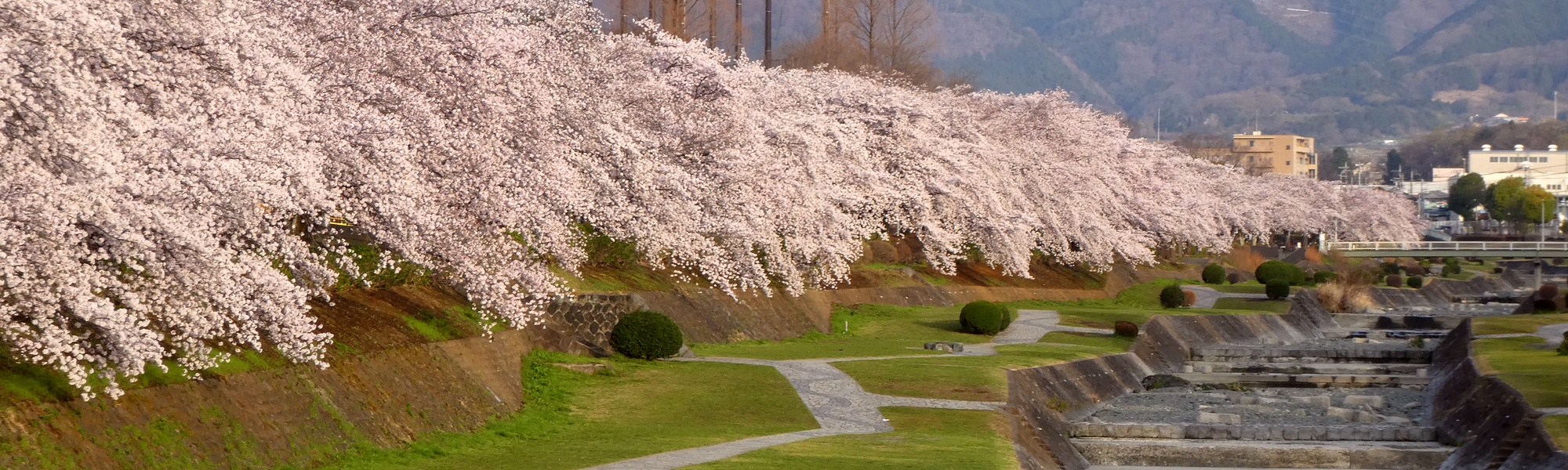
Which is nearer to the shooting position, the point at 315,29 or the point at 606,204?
the point at 315,29

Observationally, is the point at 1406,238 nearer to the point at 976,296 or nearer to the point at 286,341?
the point at 976,296

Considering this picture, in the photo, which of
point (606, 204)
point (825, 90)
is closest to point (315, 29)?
point (606, 204)

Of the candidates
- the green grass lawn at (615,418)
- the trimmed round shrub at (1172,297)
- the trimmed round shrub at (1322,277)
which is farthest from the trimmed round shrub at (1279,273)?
the green grass lawn at (615,418)

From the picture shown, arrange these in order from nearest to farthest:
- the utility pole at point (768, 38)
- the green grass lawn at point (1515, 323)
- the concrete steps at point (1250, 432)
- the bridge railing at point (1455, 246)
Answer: the concrete steps at point (1250, 432), the green grass lawn at point (1515, 323), the utility pole at point (768, 38), the bridge railing at point (1455, 246)

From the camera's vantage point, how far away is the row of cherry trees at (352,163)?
12.3 meters

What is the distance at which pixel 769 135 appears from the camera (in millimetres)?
39156

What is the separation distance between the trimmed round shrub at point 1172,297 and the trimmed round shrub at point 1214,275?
70.8ft

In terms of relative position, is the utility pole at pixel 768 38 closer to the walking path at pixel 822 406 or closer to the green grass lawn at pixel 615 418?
the walking path at pixel 822 406

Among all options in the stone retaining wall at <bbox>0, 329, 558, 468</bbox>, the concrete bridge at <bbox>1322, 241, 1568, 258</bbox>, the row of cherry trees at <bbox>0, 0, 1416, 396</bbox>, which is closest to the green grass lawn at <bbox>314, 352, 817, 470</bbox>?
the stone retaining wall at <bbox>0, 329, 558, 468</bbox>

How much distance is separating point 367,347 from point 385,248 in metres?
1.75

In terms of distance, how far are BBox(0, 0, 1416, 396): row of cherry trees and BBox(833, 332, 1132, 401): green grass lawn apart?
160 inches

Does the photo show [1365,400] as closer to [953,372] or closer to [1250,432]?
[1250,432]

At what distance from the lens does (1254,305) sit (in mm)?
65375

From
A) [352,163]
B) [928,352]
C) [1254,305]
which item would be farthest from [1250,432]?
[1254,305]
